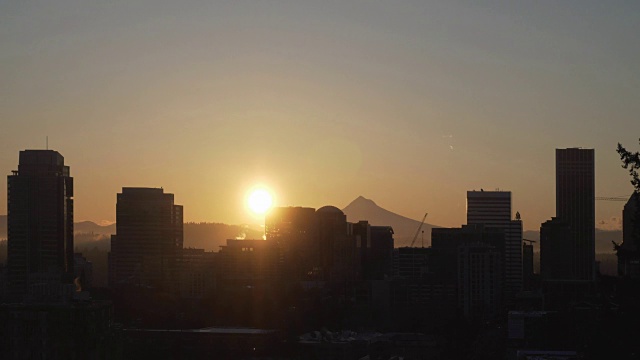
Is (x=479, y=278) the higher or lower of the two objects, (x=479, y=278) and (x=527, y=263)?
the lower

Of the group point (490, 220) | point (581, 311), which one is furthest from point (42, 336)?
point (490, 220)

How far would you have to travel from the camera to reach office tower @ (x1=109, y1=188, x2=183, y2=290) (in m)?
143

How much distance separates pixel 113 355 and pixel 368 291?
82.0 m

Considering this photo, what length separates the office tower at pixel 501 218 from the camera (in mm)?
150750

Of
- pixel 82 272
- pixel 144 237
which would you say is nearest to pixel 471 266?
pixel 144 237

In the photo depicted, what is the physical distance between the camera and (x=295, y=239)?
150875mm

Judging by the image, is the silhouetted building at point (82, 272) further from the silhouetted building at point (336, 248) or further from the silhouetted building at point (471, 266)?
the silhouetted building at point (471, 266)

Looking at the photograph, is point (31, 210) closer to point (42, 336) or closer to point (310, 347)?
point (310, 347)

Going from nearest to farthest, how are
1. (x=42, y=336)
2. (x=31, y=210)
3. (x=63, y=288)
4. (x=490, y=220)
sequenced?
(x=42, y=336) < (x=63, y=288) < (x=31, y=210) < (x=490, y=220)

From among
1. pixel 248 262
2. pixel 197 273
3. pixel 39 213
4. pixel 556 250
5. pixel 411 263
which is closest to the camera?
pixel 39 213

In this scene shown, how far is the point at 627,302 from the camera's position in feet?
70.8

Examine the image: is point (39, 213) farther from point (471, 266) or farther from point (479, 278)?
point (479, 278)

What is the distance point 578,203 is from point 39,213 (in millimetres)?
69966

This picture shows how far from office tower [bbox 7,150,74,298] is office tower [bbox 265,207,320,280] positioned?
90.9ft
